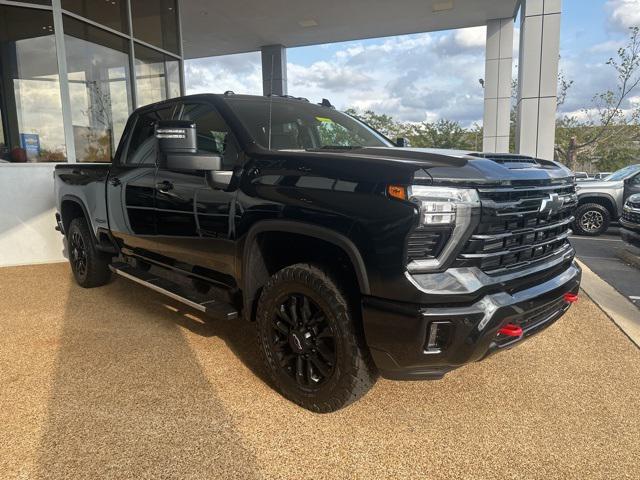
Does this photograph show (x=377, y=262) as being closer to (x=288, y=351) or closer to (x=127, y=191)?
(x=288, y=351)

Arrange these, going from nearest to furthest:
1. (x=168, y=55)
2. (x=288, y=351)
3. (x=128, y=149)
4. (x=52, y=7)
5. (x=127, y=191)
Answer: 1. (x=288, y=351)
2. (x=127, y=191)
3. (x=128, y=149)
4. (x=52, y=7)
5. (x=168, y=55)

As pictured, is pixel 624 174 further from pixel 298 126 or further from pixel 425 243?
pixel 425 243

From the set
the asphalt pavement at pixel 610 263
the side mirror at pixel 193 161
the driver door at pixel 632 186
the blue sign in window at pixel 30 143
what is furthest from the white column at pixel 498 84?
the side mirror at pixel 193 161

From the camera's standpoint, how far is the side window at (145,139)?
12.9ft

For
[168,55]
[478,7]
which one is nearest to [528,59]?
[478,7]

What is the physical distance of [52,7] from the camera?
23.0 ft

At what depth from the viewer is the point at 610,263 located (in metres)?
6.92

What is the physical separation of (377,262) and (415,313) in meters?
0.29

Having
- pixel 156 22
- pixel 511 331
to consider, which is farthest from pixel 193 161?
pixel 156 22

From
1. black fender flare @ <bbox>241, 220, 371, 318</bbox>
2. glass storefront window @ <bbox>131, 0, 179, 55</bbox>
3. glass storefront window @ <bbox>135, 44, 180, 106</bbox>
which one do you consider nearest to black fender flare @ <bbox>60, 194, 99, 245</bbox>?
black fender flare @ <bbox>241, 220, 371, 318</bbox>

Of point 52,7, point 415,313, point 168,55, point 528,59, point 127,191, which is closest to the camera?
point 415,313

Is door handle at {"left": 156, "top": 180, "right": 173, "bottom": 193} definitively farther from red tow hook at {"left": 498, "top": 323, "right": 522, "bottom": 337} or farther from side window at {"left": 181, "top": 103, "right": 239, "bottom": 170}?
red tow hook at {"left": 498, "top": 323, "right": 522, "bottom": 337}

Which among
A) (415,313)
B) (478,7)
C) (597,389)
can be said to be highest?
(478,7)

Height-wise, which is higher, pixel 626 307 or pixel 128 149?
pixel 128 149
